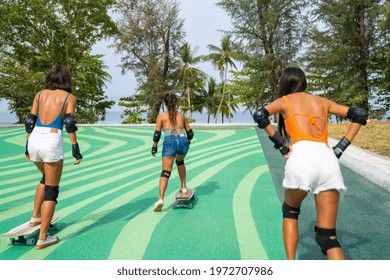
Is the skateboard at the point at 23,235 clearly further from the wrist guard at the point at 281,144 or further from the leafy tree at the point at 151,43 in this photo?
the leafy tree at the point at 151,43

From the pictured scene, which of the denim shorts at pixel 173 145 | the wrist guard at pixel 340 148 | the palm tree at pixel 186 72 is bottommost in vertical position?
the denim shorts at pixel 173 145

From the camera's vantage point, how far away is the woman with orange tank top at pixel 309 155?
2436mm

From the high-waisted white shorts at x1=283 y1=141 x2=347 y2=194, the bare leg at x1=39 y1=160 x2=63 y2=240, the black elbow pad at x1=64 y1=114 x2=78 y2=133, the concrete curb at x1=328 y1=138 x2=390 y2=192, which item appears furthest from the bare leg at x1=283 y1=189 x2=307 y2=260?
the concrete curb at x1=328 y1=138 x2=390 y2=192

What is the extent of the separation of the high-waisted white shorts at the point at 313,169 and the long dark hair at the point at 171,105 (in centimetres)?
260

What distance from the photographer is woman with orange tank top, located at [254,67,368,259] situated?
95.9 inches

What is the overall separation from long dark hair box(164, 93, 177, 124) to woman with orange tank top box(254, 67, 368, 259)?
2188mm

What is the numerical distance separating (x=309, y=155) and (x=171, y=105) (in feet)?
8.95

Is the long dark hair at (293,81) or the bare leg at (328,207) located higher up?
the long dark hair at (293,81)

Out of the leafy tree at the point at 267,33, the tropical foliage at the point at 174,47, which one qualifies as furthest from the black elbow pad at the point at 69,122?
the leafy tree at the point at 267,33

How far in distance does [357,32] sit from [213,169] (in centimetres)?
2402

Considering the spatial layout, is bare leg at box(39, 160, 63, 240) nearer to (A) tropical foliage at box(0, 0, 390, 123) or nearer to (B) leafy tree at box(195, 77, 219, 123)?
(A) tropical foliage at box(0, 0, 390, 123)

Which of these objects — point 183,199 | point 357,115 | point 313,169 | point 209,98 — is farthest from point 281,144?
point 209,98

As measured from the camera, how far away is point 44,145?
134 inches
